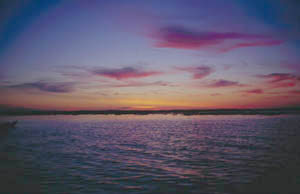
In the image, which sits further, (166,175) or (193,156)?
(193,156)

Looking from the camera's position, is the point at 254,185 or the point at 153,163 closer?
the point at 254,185

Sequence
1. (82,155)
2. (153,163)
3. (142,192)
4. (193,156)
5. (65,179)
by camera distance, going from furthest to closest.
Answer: (82,155), (193,156), (153,163), (65,179), (142,192)

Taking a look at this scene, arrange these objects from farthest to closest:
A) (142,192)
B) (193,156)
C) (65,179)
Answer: (193,156), (65,179), (142,192)

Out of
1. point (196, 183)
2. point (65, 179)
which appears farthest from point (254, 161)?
point (65, 179)

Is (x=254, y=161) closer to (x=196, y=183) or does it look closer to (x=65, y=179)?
(x=196, y=183)

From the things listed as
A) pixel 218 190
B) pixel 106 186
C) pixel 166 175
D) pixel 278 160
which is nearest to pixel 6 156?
pixel 106 186

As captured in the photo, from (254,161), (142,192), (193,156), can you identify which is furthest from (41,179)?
(254,161)

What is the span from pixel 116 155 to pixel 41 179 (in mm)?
8146

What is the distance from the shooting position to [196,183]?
1257 centimetres

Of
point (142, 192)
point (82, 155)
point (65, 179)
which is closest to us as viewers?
point (142, 192)

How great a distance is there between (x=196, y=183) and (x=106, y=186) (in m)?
5.29

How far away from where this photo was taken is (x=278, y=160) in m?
18.2

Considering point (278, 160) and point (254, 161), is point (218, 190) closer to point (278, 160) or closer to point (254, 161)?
point (254, 161)

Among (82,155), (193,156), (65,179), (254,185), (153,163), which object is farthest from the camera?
(82,155)
